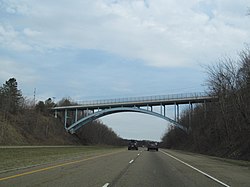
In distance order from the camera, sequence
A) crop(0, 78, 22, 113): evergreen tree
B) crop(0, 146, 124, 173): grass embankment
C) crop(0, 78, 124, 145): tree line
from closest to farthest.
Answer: crop(0, 146, 124, 173): grass embankment → crop(0, 78, 124, 145): tree line → crop(0, 78, 22, 113): evergreen tree

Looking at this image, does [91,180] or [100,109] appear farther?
[100,109]

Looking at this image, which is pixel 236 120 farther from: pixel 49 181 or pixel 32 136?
pixel 32 136

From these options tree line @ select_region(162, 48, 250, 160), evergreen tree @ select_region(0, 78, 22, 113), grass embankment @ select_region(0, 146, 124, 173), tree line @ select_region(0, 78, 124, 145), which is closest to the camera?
grass embankment @ select_region(0, 146, 124, 173)

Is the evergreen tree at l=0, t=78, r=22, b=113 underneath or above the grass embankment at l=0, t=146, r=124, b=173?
above

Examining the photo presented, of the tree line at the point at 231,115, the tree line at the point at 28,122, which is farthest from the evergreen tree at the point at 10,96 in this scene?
the tree line at the point at 231,115

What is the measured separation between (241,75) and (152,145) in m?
27.3

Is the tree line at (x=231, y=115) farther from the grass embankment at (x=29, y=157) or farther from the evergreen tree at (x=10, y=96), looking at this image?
the evergreen tree at (x=10, y=96)

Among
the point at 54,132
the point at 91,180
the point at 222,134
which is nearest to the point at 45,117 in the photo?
the point at 54,132

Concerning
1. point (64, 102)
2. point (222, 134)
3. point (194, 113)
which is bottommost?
point (222, 134)

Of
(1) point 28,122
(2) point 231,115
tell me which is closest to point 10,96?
(1) point 28,122

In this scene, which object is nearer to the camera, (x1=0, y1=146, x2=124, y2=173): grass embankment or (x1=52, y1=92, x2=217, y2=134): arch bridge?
(x1=0, y1=146, x2=124, y2=173): grass embankment

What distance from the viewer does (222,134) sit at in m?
52.5

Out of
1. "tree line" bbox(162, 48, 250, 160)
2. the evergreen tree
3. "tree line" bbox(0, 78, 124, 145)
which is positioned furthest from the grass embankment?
the evergreen tree

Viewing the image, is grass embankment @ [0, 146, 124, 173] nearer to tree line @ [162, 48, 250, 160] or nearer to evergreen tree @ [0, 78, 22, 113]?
tree line @ [162, 48, 250, 160]
